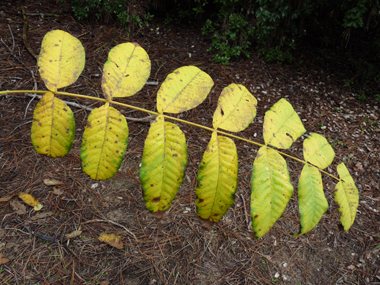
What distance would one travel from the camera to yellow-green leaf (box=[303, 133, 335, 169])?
89cm

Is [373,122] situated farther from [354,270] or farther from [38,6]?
[38,6]

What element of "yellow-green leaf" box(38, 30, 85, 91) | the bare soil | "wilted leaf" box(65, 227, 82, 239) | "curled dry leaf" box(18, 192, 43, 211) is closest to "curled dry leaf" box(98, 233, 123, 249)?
the bare soil

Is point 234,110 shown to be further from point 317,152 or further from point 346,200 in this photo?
point 346,200

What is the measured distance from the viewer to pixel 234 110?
0.88 metres

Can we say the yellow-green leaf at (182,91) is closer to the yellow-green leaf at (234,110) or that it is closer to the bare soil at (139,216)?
the yellow-green leaf at (234,110)

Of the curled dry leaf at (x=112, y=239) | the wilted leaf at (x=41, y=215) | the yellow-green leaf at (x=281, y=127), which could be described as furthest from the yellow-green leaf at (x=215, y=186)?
the wilted leaf at (x=41, y=215)

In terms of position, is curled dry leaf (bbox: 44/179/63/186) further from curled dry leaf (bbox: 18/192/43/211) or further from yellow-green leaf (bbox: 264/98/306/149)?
yellow-green leaf (bbox: 264/98/306/149)

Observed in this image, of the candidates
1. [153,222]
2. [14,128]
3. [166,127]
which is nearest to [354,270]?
[153,222]

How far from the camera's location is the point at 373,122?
3.47 meters

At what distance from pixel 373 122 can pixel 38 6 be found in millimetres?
5008

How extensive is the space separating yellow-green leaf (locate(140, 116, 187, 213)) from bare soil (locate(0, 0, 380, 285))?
1.28 meters

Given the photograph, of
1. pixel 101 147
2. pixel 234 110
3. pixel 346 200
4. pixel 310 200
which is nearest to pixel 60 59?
pixel 101 147

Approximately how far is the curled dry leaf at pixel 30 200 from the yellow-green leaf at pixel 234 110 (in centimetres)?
198

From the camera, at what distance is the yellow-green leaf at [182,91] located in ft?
2.74
